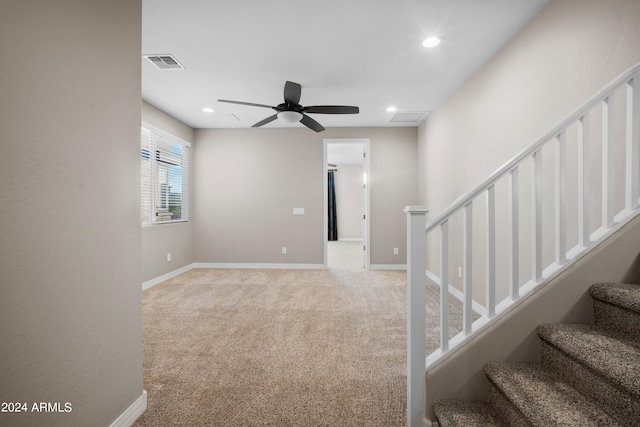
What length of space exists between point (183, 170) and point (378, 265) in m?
3.87

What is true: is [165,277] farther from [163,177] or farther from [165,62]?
[165,62]

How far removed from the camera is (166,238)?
175 inches

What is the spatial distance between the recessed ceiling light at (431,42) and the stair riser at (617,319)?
224 centimetres

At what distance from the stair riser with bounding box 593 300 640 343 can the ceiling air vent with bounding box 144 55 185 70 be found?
3666 millimetres

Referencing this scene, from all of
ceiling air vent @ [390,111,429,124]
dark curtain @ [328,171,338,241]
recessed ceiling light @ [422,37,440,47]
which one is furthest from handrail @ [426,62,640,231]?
dark curtain @ [328,171,338,241]

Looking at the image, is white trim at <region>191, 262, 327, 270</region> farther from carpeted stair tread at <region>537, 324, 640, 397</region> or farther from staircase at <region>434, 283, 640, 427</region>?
carpeted stair tread at <region>537, 324, 640, 397</region>

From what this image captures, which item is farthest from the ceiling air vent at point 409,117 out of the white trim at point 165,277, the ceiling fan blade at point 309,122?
the white trim at point 165,277

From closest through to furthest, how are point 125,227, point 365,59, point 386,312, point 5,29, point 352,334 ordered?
point 5,29 < point 125,227 < point 352,334 < point 365,59 < point 386,312

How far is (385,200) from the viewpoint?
17.0ft

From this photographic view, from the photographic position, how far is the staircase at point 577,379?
3.24 ft

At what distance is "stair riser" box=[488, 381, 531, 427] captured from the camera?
1.11 metres

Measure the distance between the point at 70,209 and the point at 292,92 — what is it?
7.38ft

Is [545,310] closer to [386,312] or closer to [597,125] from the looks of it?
[597,125]

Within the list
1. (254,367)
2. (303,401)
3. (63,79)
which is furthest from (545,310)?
(63,79)
